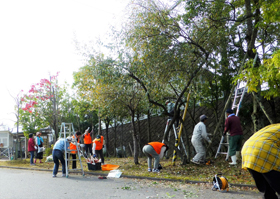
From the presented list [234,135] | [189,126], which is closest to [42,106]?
[189,126]

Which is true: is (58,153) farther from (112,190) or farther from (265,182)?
(265,182)

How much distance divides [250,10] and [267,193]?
23.2 ft

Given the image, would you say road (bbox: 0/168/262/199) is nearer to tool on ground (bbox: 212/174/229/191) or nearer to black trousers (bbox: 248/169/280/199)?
tool on ground (bbox: 212/174/229/191)

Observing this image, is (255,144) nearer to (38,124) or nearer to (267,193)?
(267,193)

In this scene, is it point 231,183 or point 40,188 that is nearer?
point 231,183

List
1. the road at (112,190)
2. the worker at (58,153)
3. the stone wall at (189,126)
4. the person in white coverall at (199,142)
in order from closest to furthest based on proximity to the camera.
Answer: the road at (112,190)
the worker at (58,153)
the person in white coverall at (199,142)
the stone wall at (189,126)

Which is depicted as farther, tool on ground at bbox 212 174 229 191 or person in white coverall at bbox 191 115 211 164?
person in white coverall at bbox 191 115 211 164

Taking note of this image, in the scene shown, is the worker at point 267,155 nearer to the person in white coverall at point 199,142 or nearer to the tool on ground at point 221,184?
the tool on ground at point 221,184

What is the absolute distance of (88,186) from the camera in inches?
302

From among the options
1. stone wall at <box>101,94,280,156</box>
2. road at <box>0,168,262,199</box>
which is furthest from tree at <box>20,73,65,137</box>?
road at <box>0,168,262,199</box>

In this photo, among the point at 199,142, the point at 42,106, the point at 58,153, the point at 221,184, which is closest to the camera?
the point at 221,184

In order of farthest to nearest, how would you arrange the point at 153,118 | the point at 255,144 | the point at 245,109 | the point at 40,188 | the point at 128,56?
the point at 153,118, the point at 245,109, the point at 128,56, the point at 40,188, the point at 255,144

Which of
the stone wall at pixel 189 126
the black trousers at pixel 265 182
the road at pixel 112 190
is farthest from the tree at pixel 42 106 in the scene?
the black trousers at pixel 265 182

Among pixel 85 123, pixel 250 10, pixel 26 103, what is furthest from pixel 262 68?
pixel 26 103
